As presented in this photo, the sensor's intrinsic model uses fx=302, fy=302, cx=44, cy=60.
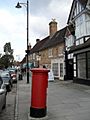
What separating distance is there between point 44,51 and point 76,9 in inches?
Result: 866

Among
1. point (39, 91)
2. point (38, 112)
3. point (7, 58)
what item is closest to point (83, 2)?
point (39, 91)

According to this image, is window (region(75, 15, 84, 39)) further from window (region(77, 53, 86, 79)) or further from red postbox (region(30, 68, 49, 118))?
red postbox (region(30, 68, 49, 118))

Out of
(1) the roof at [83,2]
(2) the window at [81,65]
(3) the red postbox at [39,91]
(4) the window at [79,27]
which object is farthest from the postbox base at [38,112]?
(1) the roof at [83,2]

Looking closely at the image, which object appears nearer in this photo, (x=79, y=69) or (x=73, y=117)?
(x=73, y=117)

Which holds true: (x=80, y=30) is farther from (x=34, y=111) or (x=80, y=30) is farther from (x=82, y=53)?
(x=34, y=111)

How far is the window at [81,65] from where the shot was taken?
26419 mm

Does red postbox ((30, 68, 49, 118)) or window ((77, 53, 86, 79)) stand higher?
window ((77, 53, 86, 79))

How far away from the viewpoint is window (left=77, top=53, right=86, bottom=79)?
2642cm

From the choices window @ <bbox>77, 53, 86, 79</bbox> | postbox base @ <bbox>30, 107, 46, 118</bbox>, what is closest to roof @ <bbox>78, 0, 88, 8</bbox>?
window @ <bbox>77, 53, 86, 79</bbox>

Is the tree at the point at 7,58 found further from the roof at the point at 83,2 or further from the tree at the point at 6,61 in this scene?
the roof at the point at 83,2

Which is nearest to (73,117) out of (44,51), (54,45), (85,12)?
(85,12)

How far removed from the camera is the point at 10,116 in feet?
35.6

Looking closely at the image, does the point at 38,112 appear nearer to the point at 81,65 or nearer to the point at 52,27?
the point at 81,65

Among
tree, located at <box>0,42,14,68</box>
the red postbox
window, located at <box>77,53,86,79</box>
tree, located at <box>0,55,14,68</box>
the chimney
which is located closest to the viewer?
the red postbox
